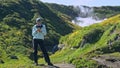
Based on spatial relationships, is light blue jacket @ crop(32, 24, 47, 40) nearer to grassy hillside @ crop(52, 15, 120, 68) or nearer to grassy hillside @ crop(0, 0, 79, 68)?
grassy hillside @ crop(52, 15, 120, 68)

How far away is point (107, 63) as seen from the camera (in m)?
32.5

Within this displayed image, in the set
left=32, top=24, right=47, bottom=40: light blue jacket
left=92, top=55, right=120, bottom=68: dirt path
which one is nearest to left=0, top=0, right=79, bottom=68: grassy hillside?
left=92, top=55, right=120, bottom=68: dirt path

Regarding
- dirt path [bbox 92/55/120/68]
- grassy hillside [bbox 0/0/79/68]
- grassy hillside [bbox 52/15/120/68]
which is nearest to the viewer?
dirt path [bbox 92/55/120/68]

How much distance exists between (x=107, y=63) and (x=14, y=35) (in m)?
42.4

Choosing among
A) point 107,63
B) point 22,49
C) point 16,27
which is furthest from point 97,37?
point 16,27

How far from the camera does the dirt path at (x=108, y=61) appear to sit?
3172cm

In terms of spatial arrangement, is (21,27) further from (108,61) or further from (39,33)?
(39,33)

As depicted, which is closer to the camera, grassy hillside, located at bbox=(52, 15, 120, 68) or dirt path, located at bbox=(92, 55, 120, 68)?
dirt path, located at bbox=(92, 55, 120, 68)

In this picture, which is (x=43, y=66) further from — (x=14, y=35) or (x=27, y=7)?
(x=27, y=7)

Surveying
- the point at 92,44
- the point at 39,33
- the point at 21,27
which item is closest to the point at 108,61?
the point at 39,33

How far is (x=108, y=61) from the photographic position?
109 feet

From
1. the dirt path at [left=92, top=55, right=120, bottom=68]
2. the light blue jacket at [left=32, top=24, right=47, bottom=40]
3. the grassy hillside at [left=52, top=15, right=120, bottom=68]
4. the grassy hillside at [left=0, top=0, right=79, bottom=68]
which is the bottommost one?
the grassy hillside at [left=0, top=0, right=79, bottom=68]

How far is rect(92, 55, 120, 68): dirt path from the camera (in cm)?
3172

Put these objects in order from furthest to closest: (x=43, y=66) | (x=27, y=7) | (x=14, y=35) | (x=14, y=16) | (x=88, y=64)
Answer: (x=27, y=7) → (x=14, y=16) → (x=14, y=35) → (x=88, y=64) → (x=43, y=66)
